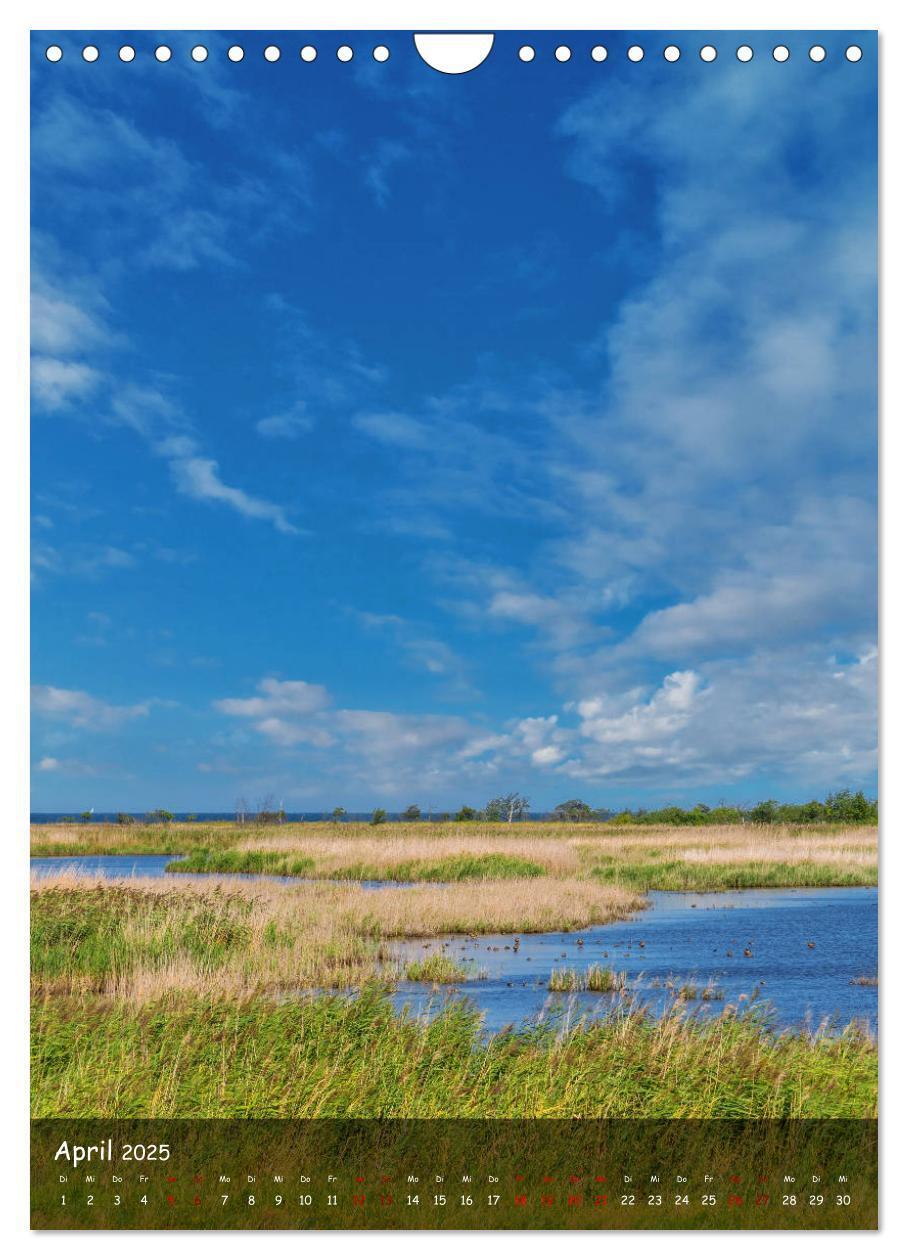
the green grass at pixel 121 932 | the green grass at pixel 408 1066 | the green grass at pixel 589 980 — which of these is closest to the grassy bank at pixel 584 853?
the green grass at pixel 121 932

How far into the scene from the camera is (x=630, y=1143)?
21.1ft

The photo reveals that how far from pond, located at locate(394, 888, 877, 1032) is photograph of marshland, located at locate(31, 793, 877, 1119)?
0.05 meters

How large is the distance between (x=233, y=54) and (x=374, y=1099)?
7.63 meters

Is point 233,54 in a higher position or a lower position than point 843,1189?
higher

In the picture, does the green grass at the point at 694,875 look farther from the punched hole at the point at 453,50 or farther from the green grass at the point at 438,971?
the punched hole at the point at 453,50

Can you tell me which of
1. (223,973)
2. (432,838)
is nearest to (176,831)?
(432,838)

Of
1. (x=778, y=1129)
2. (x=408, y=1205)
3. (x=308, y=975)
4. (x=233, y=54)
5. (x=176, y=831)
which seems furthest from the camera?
(x=176, y=831)

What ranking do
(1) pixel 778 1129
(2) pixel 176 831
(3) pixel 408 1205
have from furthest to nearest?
1. (2) pixel 176 831
2. (1) pixel 778 1129
3. (3) pixel 408 1205

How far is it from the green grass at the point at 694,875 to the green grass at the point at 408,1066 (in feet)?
13.1

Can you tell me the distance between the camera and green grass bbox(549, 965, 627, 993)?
404 inches

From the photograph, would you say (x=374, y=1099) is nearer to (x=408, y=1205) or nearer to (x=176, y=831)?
(x=408, y=1205)

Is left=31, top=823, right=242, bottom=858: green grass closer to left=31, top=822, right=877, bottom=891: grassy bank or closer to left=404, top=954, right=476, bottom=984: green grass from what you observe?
left=31, top=822, right=877, bottom=891: grassy bank

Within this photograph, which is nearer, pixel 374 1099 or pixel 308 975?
pixel 374 1099

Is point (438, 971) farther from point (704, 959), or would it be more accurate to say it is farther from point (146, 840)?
point (146, 840)
